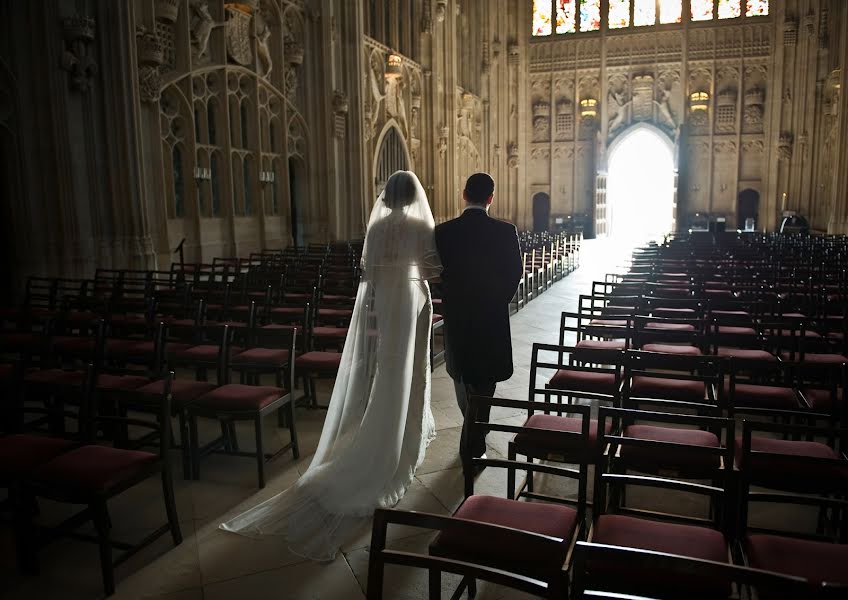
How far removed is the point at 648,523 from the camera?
2.67 m

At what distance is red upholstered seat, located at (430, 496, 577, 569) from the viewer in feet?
7.74

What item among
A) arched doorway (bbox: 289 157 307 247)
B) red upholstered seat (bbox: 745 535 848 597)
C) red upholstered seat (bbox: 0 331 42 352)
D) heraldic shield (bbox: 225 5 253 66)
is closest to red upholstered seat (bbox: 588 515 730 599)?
red upholstered seat (bbox: 745 535 848 597)

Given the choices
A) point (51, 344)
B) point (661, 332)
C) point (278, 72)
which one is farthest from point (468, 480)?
point (278, 72)

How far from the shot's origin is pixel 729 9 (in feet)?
95.5

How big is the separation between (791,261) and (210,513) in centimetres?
1092

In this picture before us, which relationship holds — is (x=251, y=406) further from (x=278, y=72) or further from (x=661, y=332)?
(x=278, y=72)

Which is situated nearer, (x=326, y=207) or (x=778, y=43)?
(x=326, y=207)

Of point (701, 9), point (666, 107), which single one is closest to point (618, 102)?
point (666, 107)

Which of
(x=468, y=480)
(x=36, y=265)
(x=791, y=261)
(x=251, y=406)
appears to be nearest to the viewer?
(x=468, y=480)

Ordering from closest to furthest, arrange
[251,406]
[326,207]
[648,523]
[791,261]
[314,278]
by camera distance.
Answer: [648,523], [251,406], [314,278], [791,261], [326,207]

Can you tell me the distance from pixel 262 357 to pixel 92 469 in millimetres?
2381

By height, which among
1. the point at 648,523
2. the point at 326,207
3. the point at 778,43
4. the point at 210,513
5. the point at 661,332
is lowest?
the point at 210,513

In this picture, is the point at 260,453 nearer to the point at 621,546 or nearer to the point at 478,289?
the point at 478,289

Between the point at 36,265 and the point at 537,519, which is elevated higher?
the point at 36,265
